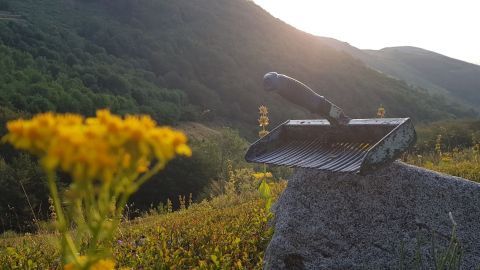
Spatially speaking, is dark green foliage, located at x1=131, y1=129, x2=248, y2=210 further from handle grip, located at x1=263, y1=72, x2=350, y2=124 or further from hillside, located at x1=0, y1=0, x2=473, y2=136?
handle grip, located at x1=263, y1=72, x2=350, y2=124

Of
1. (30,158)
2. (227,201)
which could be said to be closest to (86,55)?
(30,158)

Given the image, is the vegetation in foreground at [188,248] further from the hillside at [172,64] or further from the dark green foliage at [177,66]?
the hillside at [172,64]

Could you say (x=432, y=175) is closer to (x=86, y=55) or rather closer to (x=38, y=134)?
(x=38, y=134)

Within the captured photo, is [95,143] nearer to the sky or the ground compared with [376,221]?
nearer to the sky

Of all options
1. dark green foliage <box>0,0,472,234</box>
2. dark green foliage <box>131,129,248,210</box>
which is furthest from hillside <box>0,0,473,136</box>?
dark green foliage <box>131,129,248,210</box>

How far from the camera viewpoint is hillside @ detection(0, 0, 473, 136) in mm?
35844

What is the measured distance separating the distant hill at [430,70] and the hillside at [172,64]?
5288cm

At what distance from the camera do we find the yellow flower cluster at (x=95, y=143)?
1.11 meters

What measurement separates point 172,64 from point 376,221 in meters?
48.0

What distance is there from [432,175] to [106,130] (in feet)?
10.8

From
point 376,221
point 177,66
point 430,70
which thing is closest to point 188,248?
point 376,221

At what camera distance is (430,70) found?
127750 mm

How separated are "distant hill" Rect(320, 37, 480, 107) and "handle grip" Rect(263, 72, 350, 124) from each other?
105556 millimetres

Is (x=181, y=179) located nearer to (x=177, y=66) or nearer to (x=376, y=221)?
(x=376, y=221)
